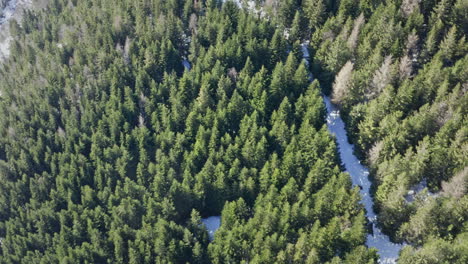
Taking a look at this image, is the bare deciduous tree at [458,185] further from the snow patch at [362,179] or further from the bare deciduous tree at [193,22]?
the bare deciduous tree at [193,22]

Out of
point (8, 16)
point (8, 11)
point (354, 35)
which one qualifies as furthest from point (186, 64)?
point (8, 11)

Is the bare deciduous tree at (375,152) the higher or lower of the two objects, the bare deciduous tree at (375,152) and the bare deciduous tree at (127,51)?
the lower

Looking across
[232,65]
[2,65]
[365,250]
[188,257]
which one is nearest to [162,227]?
[188,257]

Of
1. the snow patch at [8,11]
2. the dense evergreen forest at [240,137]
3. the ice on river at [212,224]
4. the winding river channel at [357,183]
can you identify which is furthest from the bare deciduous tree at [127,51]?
the snow patch at [8,11]

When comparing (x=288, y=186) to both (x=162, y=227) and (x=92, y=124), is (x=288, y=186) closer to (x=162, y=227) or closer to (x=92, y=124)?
(x=162, y=227)

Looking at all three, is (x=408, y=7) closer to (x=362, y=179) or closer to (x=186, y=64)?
(x=362, y=179)
